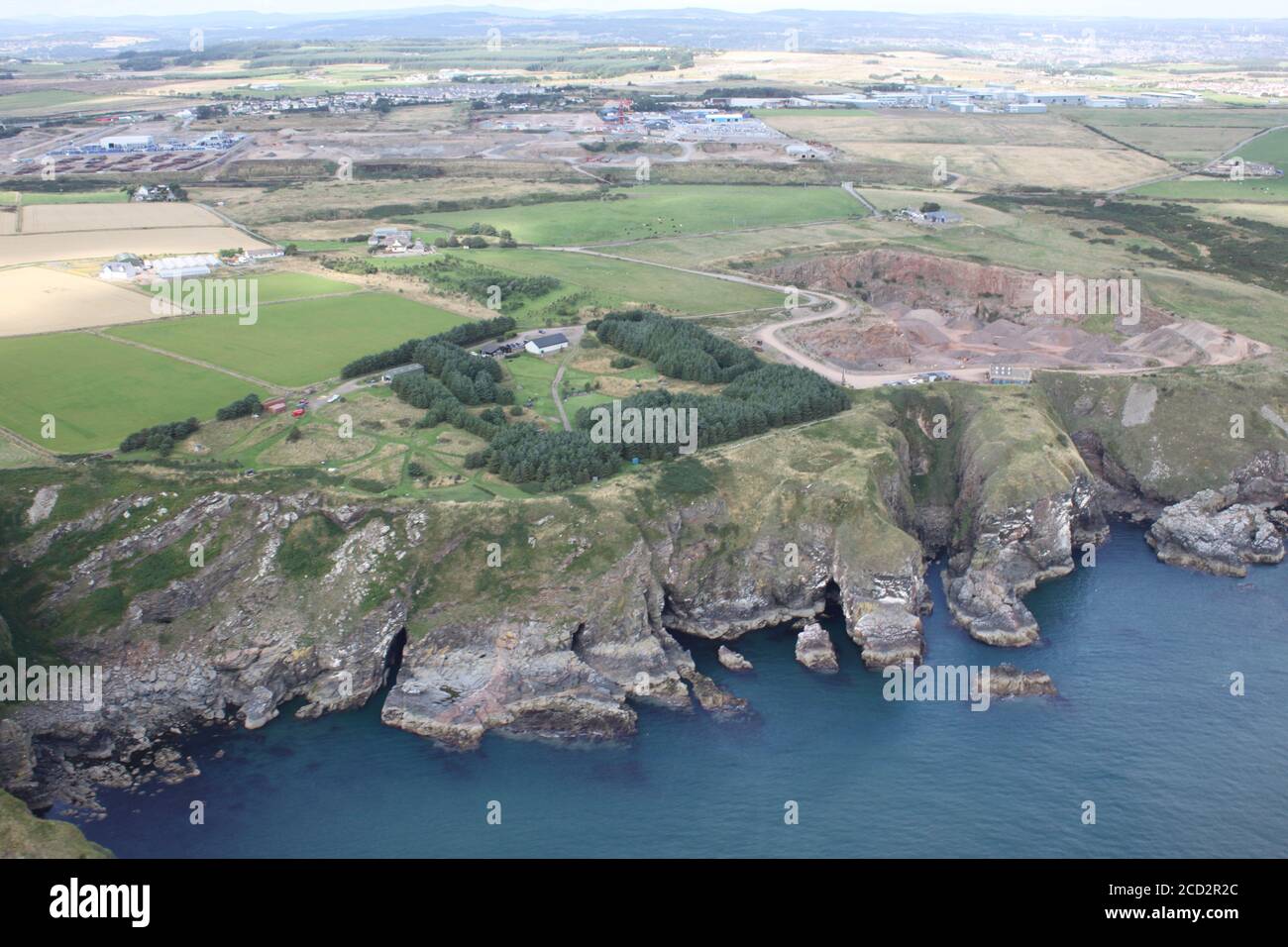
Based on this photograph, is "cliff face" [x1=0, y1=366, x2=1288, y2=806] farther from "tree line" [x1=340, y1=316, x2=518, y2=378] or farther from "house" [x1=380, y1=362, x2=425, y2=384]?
"tree line" [x1=340, y1=316, x2=518, y2=378]

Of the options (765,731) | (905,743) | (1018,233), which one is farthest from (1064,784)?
(1018,233)

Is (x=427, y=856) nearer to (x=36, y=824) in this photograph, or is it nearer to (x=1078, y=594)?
(x=36, y=824)

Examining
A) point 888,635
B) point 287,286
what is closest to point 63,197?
point 287,286

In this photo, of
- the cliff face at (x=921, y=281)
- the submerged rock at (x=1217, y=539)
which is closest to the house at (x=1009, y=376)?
the submerged rock at (x=1217, y=539)

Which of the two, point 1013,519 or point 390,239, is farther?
point 390,239

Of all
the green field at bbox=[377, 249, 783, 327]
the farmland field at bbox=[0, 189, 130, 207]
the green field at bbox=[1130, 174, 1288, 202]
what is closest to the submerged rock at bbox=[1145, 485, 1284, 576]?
the green field at bbox=[377, 249, 783, 327]

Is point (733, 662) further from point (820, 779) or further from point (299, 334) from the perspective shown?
point (299, 334)
